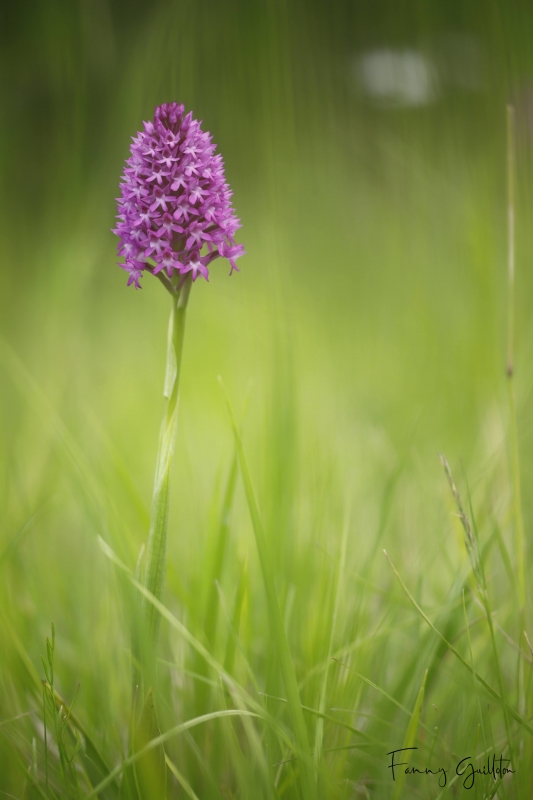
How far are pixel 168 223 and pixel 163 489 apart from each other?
0.27 meters

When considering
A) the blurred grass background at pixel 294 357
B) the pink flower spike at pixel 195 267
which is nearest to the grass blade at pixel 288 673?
the blurred grass background at pixel 294 357

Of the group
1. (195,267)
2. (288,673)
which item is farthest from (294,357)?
(288,673)

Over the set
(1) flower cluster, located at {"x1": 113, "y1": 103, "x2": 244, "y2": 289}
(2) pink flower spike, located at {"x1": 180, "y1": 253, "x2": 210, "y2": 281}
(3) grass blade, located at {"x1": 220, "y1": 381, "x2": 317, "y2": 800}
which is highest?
(1) flower cluster, located at {"x1": 113, "y1": 103, "x2": 244, "y2": 289}

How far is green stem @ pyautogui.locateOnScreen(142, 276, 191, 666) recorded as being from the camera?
1.59 ft

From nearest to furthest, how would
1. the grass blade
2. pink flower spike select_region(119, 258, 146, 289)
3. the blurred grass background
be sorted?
the grass blade → pink flower spike select_region(119, 258, 146, 289) → the blurred grass background

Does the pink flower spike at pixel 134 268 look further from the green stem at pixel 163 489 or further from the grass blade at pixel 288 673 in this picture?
the grass blade at pixel 288 673

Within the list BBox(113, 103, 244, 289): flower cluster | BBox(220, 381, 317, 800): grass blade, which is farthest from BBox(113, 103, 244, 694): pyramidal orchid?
BBox(220, 381, 317, 800): grass blade

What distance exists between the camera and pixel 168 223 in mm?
508

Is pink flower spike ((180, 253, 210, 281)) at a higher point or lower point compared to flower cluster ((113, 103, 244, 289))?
lower

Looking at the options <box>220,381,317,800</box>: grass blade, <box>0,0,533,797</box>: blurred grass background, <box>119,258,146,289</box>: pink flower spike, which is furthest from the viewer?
<box>0,0,533,797</box>: blurred grass background

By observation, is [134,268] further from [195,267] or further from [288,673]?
[288,673]

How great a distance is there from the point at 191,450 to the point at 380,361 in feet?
2.06

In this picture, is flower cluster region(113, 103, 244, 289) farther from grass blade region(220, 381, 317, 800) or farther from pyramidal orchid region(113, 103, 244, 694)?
grass blade region(220, 381, 317, 800)

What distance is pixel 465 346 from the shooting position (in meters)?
1.21
